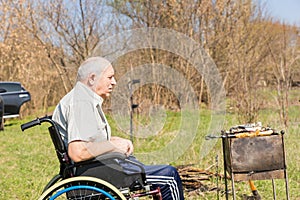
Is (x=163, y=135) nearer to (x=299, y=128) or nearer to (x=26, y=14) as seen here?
(x=299, y=128)

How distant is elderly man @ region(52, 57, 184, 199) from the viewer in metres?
2.35

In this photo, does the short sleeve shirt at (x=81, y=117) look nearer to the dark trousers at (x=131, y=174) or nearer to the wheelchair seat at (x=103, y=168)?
the wheelchair seat at (x=103, y=168)

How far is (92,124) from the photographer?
238cm

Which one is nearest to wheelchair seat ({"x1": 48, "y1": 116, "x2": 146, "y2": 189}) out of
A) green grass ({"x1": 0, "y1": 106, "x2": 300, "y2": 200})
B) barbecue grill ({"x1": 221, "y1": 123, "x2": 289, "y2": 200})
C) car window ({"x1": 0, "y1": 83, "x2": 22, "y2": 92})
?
→ barbecue grill ({"x1": 221, "y1": 123, "x2": 289, "y2": 200})

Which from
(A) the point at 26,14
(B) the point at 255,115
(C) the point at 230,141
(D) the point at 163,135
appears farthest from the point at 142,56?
(C) the point at 230,141

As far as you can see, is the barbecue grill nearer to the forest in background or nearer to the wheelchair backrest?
the wheelchair backrest

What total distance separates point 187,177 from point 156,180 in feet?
5.50

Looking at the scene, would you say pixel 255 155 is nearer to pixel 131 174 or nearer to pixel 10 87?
pixel 131 174

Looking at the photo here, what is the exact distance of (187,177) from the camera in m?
4.33

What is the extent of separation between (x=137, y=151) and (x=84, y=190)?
12.8 feet

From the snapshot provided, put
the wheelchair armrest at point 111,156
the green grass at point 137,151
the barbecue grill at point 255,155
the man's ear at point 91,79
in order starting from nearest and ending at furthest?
the wheelchair armrest at point 111,156 < the man's ear at point 91,79 < the barbecue grill at point 255,155 < the green grass at point 137,151

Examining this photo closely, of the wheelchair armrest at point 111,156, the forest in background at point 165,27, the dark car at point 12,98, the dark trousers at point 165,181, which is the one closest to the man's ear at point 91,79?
the wheelchair armrest at point 111,156

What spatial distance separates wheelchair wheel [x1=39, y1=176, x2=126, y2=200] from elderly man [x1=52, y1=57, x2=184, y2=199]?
121 mm

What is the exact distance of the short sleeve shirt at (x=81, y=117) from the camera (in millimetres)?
2350
